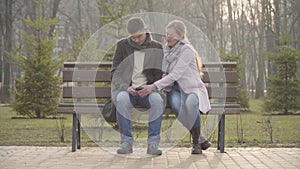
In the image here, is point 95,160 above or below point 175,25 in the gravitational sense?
below

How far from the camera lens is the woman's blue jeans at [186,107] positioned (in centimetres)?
518

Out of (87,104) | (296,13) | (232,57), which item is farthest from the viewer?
(296,13)

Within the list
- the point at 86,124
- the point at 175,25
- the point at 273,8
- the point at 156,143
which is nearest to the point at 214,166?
the point at 156,143

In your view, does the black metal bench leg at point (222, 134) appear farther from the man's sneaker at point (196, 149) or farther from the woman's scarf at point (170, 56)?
the woman's scarf at point (170, 56)

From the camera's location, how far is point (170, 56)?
5.30 m

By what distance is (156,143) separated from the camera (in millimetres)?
5203

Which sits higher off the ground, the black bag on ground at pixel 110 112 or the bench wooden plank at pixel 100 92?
the bench wooden plank at pixel 100 92

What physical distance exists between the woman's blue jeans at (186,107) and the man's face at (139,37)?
0.62m

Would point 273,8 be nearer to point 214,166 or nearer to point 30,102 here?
point 30,102

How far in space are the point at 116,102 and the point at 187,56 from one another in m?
0.85

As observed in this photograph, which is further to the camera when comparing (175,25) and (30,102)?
(30,102)

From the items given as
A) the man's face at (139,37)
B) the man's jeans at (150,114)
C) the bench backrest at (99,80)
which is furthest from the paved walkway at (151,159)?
the man's face at (139,37)

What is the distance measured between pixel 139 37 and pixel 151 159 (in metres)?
1.22

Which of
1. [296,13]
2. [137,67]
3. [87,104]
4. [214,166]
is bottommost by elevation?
[214,166]
